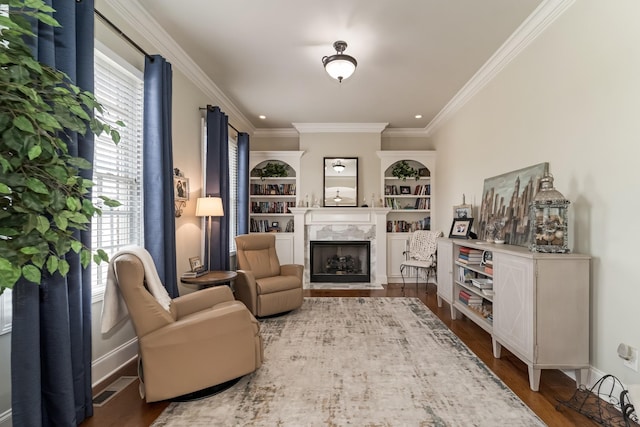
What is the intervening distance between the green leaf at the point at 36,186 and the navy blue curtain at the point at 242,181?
4.24m

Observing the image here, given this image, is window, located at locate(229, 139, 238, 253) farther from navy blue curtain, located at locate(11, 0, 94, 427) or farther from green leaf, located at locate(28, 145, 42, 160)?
green leaf, located at locate(28, 145, 42, 160)

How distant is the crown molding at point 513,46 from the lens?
8.40 ft

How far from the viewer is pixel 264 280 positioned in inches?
156

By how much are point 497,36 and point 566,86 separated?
890 mm

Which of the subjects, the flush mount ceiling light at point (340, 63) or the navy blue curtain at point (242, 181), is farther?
the navy blue curtain at point (242, 181)

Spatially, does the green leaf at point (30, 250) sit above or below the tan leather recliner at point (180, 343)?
Answer: above

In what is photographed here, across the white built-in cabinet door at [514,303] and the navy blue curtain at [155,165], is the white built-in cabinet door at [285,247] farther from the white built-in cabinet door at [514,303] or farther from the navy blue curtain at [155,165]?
the white built-in cabinet door at [514,303]

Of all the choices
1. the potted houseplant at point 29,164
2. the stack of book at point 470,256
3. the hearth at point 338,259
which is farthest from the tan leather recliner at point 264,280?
the potted houseplant at point 29,164

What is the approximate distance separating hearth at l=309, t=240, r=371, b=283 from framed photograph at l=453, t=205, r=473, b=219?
68.1 inches

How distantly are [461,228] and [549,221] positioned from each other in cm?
170

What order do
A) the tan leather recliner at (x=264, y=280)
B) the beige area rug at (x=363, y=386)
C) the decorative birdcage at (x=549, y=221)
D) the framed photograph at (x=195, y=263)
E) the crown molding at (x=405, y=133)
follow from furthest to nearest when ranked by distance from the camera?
the crown molding at (x=405, y=133), the tan leather recliner at (x=264, y=280), the framed photograph at (x=195, y=263), the decorative birdcage at (x=549, y=221), the beige area rug at (x=363, y=386)

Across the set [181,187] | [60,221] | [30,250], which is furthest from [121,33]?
[30,250]

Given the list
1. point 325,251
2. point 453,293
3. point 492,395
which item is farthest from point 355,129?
point 492,395

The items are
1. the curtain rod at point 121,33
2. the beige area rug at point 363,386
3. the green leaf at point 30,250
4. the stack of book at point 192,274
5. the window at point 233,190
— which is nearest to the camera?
the green leaf at point 30,250
